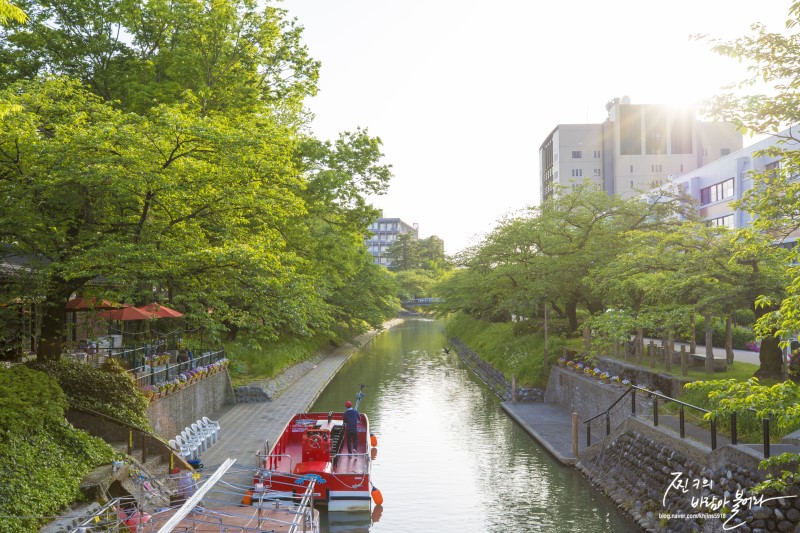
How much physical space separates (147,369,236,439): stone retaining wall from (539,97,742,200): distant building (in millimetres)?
76073

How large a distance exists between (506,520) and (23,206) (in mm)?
15128

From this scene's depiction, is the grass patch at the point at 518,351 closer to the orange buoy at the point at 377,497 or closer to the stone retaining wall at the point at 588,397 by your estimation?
the stone retaining wall at the point at 588,397

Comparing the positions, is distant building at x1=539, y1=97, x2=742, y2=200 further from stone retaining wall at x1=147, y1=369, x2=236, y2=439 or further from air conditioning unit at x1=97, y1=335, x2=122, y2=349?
air conditioning unit at x1=97, y1=335, x2=122, y2=349

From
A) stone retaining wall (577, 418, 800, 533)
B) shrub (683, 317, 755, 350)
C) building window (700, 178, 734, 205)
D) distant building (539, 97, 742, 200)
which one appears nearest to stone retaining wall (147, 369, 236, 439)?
stone retaining wall (577, 418, 800, 533)

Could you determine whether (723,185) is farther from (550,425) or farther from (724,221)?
Answer: (550,425)

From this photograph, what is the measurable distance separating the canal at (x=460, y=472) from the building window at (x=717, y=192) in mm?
23654

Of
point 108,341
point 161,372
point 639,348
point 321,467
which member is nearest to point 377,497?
point 321,467

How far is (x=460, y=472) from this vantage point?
78.9ft

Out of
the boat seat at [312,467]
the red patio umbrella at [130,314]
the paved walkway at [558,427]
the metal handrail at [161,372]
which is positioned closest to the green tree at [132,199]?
the metal handrail at [161,372]

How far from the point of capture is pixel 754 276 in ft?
66.7

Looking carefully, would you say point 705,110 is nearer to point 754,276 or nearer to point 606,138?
point 754,276

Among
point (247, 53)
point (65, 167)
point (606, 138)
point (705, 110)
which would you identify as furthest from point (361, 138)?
point (606, 138)

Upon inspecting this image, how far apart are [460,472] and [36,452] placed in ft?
46.4

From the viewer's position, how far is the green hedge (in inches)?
506
